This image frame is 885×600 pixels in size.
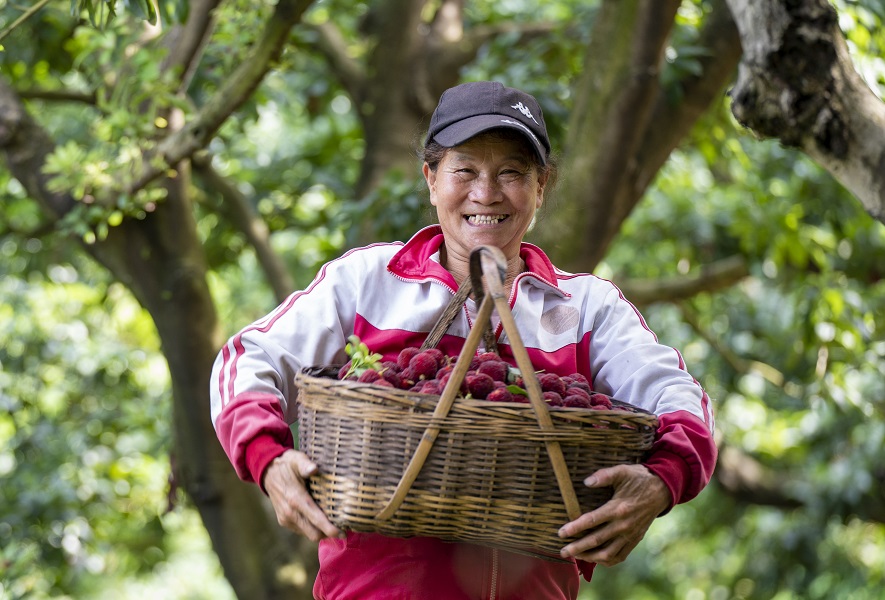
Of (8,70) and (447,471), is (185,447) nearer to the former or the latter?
(8,70)

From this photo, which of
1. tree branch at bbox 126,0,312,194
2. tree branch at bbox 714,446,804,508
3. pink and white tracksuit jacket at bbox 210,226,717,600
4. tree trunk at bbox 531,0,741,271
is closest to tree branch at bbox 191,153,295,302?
tree branch at bbox 126,0,312,194

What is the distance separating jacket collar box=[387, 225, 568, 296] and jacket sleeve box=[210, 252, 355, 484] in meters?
0.11

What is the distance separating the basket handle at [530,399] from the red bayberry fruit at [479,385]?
0.08 metres

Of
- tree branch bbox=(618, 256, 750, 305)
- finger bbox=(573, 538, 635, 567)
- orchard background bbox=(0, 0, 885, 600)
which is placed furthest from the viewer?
tree branch bbox=(618, 256, 750, 305)

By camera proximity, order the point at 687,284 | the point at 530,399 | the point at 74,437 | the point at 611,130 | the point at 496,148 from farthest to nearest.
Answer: the point at 74,437 → the point at 687,284 → the point at 611,130 → the point at 496,148 → the point at 530,399

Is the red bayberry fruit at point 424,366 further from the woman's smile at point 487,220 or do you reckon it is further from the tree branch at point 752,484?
the tree branch at point 752,484

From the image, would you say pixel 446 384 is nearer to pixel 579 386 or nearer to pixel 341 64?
pixel 579 386

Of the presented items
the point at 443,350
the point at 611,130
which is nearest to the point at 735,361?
the point at 611,130

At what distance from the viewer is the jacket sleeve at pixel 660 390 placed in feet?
5.93

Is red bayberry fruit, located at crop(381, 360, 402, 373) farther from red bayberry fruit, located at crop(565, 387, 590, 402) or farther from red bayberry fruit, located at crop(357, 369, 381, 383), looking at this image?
red bayberry fruit, located at crop(565, 387, 590, 402)

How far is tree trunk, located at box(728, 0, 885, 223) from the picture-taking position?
216cm

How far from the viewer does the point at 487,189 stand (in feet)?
6.64

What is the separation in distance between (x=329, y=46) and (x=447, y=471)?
3933 mm

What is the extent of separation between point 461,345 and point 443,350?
0.04 metres
